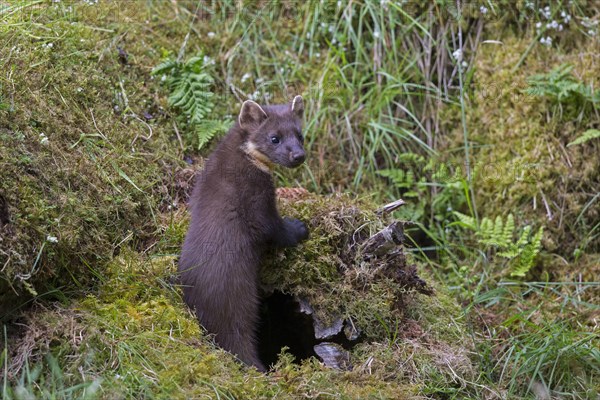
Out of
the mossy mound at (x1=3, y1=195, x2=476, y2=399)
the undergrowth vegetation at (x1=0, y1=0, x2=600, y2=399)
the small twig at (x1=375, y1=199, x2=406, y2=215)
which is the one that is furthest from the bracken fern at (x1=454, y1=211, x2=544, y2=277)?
the small twig at (x1=375, y1=199, x2=406, y2=215)

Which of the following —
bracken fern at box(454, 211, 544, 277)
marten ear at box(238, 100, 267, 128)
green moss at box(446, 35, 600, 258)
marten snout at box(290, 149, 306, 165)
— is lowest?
bracken fern at box(454, 211, 544, 277)

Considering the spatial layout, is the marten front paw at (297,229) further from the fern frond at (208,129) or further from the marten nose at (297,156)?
the fern frond at (208,129)

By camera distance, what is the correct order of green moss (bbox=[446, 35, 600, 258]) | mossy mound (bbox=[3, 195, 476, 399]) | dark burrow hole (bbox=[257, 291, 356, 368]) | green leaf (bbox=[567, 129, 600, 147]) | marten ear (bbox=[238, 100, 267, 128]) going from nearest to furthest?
mossy mound (bbox=[3, 195, 476, 399]) → marten ear (bbox=[238, 100, 267, 128]) → dark burrow hole (bbox=[257, 291, 356, 368]) → green leaf (bbox=[567, 129, 600, 147]) → green moss (bbox=[446, 35, 600, 258])

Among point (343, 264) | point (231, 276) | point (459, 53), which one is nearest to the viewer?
point (231, 276)

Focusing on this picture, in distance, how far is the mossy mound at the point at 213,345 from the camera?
4.77 meters

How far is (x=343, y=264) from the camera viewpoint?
6082 millimetres

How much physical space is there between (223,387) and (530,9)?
5.59 meters

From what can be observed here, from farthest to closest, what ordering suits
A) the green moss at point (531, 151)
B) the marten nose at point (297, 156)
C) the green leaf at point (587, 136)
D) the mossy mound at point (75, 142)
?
the green moss at point (531, 151) < the green leaf at point (587, 136) < the marten nose at point (297, 156) < the mossy mound at point (75, 142)

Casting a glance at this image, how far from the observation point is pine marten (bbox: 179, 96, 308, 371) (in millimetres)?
5617

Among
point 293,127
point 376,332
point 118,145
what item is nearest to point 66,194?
point 118,145

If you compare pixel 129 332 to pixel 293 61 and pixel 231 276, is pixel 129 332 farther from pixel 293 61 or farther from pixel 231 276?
pixel 293 61

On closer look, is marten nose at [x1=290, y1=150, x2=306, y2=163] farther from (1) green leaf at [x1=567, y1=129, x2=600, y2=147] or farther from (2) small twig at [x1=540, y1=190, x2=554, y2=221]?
(1) green leaf at [x1=567, y1=129, x2=600, y2=147]

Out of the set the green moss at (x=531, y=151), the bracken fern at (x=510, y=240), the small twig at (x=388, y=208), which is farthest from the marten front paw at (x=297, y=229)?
the green moss at (x=531, y=151)

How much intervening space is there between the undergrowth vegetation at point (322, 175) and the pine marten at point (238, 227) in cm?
22
